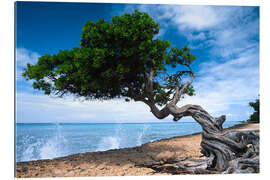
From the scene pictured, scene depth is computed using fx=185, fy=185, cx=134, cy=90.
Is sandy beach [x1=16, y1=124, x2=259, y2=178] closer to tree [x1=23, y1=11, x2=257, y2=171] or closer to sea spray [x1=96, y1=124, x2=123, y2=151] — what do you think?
tree [x1=23, y1=11, x2=257, y2=171]

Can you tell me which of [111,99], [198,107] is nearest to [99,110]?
[111,99]

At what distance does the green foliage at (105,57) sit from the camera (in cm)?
351

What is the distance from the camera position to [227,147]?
3486 mm

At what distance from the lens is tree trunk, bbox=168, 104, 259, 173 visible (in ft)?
10.8

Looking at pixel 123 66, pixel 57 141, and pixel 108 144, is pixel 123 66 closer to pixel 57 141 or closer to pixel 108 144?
pixel 108 144

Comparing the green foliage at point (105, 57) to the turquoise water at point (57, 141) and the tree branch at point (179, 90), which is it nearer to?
the tree branch at point (179, 90)

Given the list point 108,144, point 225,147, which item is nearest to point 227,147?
point 225,147

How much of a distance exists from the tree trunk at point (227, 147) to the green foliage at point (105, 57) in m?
1.51

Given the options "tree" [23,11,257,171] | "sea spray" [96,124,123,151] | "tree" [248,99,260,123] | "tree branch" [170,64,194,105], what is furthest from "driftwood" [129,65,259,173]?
"sea spray" [96,124,123,151]

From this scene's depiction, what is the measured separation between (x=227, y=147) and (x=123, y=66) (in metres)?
2.52

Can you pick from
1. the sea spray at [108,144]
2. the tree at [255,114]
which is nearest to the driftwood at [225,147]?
the tree at [255,114]

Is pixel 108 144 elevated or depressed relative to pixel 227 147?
depressed
